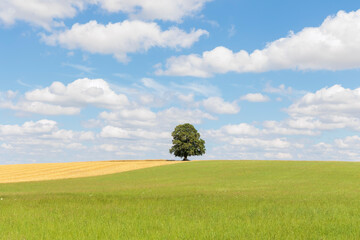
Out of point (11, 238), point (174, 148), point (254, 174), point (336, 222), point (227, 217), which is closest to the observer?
point (11, 238)

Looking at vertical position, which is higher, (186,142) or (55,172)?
(186,142)

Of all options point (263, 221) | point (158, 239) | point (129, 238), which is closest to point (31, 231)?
point (129, 238)

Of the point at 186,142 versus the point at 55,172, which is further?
the point at 186,142

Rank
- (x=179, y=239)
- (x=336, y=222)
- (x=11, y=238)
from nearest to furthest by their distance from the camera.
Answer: (x=179, y=239) < (x=11, y=238) < (x=336, y=222)

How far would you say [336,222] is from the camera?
12.1 meters

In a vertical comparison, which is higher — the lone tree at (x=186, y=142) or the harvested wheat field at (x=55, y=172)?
the lone tree at (x=186, y=142)

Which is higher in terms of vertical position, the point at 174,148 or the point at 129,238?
the point at 174,148

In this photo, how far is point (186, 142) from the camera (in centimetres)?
9050

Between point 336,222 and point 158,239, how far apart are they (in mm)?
6443

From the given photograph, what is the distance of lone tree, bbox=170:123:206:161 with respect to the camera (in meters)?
89.3

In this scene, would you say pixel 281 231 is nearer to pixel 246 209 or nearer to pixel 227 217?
pixel 227 217

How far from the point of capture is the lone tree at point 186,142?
8931 centimetres

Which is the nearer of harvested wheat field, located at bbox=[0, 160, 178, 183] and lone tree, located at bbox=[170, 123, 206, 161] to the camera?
harvested wheat field, located at bbox=[0, 160, 178, 183]

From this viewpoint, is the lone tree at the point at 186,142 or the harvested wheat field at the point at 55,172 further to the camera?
the lone tree at the point at 186,142
